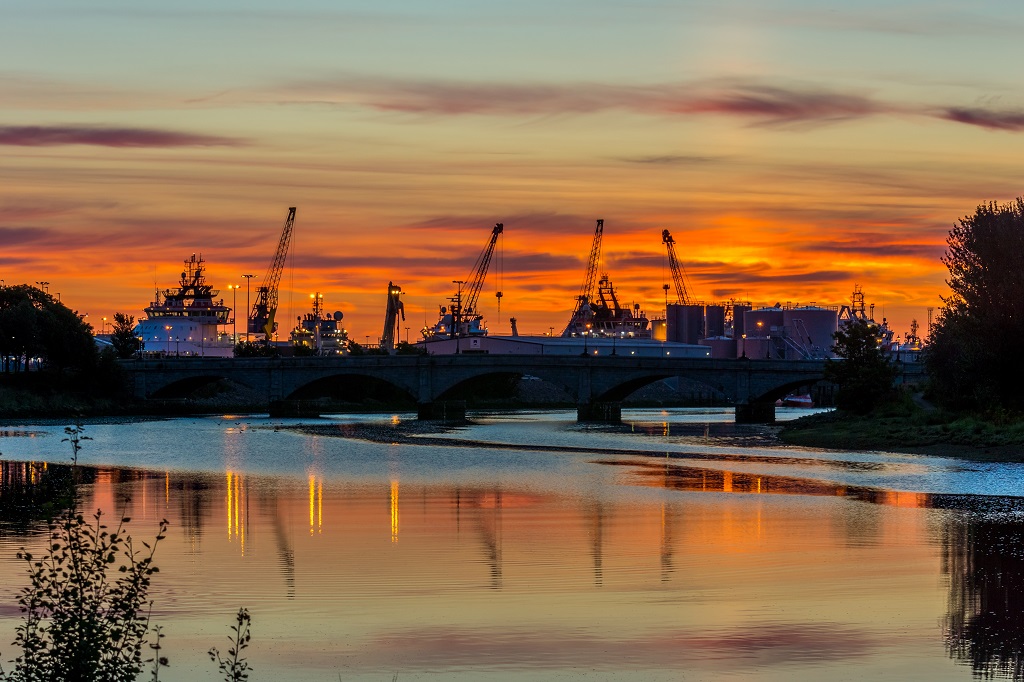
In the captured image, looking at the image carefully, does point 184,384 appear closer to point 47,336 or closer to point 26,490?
point 47,336

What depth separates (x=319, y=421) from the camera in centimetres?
14338

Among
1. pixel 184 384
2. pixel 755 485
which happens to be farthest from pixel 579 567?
pixel 184 384

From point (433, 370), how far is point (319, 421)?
47.8ft

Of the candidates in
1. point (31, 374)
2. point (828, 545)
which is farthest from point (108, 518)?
point (31, 374)

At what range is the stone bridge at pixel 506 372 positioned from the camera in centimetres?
14162

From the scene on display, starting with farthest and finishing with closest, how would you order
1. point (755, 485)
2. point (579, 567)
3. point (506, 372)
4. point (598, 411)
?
point (506, 372) < point (598, 411) < point (755, 485) < point (579, 567)

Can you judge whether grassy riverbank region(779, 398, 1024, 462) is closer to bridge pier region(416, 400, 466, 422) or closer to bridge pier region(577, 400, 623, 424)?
bridge pier region(577, 400, 623, 424)

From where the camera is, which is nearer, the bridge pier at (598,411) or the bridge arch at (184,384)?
the bridge pier at (598,411)

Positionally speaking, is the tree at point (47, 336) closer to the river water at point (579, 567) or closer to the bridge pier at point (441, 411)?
the bridge pier at point (441, 411)

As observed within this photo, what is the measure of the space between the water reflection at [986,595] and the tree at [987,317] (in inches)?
1735

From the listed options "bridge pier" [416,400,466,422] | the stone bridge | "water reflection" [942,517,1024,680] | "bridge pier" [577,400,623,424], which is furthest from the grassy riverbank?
"bridge pier" [416,400,466,422]

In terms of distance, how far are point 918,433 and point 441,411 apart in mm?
69999

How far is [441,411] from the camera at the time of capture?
494 feet

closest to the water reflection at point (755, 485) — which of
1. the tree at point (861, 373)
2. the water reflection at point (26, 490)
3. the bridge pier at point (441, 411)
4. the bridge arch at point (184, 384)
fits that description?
the water reflection at point (26, 490)
